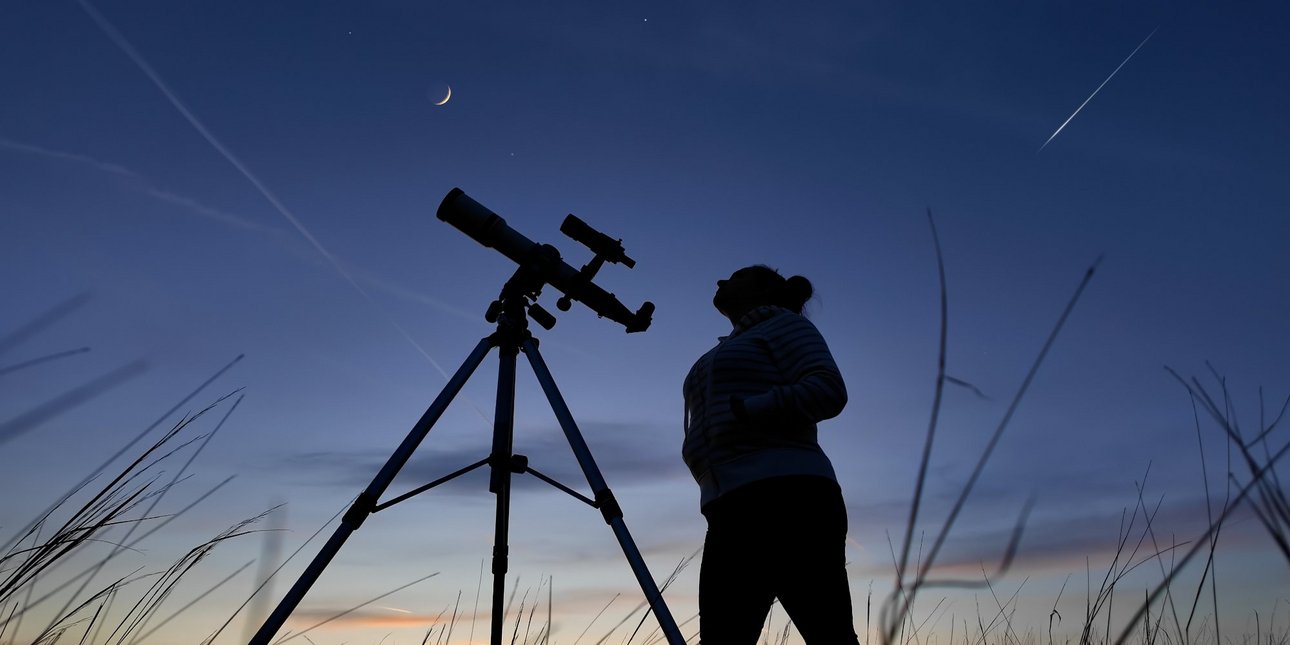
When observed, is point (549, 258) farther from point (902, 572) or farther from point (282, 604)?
point (902, 572)

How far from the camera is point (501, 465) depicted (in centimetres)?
362

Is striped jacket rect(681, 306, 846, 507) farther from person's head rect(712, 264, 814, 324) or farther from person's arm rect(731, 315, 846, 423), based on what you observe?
person's head rect(712, 264, 814, 324)

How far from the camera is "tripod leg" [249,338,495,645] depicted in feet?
9.43

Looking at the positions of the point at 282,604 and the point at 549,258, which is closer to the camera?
the point at 282,604

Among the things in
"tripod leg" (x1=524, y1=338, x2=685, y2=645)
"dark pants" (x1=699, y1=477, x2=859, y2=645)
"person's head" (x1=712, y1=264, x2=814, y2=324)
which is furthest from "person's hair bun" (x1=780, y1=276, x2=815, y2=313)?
"tripod leg" (x1=524, y1=338, x2=685, y2=645)

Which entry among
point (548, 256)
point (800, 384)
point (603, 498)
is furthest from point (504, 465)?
point (800, 384)

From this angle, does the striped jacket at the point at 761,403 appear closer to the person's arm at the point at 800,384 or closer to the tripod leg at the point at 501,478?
the person's arm at the point at 800,384

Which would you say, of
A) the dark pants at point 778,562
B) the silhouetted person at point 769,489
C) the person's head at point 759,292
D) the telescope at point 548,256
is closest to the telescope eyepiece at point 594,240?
the telescope at point 548,256

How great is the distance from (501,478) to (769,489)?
140cm

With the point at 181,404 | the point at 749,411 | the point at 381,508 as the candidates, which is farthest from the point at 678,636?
the point at 181,404

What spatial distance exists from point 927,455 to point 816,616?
72.3 inches

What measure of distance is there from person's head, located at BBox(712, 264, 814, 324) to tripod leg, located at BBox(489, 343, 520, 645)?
111cm

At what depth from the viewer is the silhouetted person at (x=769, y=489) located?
255 centimetres

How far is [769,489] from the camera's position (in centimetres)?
267
